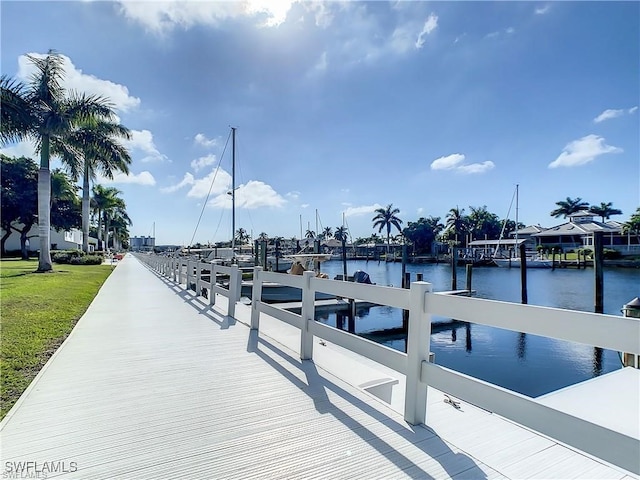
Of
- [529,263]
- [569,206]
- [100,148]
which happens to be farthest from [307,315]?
[569,206]

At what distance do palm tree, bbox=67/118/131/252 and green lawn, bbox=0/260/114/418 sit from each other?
961 centimetres

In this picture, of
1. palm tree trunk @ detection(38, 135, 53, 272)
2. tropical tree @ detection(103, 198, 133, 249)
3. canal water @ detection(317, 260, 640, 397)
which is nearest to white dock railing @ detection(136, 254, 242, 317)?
palm tree trunk @ detection(38, 135, 53, 272)

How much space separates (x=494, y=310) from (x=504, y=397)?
0.53m

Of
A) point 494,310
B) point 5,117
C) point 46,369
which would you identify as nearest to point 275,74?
point 5,117

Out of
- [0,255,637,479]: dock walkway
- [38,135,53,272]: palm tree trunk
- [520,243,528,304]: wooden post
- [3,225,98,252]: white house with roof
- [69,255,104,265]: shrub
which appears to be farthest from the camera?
[3,225,98,252]: white house with roof

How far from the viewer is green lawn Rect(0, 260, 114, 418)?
3.90m

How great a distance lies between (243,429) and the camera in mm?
2756

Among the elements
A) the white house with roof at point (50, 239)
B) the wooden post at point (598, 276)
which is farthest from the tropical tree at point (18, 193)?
the wooden post at point (598, 276)

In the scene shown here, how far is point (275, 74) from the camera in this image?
15328mm

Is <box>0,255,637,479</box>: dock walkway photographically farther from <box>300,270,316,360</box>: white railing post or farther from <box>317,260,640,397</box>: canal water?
<box>317,260,640,397</box>: canal water

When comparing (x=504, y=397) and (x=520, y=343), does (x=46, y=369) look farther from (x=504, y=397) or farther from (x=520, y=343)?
(x=520, y=343)

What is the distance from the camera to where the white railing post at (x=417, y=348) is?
274cm

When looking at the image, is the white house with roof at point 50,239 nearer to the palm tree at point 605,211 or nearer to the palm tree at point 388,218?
the palm tree at point 388,218

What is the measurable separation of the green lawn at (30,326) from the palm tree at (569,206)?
8977 cm
